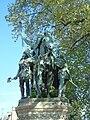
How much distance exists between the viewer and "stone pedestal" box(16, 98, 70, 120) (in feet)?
39.9

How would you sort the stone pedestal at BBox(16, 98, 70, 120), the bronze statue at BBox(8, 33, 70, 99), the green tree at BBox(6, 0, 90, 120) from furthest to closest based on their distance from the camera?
the green tree at BBox(6, 0, 90, 120) < the bronze statue at BBox(8, 33, 70, 99) < the stone pedestal at BBox(16, 98, 70, 120)

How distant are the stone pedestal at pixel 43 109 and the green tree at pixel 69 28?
15.3 ft

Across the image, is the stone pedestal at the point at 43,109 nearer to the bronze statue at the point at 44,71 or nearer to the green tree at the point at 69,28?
the bronze statue at the point at 44,71

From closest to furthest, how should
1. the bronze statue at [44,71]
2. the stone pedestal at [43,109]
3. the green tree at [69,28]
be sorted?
the stone pedestal at [43,109]
the bronze statue at [44,71]
the green tree at [69,28]

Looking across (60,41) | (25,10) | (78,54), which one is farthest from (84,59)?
(25,10)

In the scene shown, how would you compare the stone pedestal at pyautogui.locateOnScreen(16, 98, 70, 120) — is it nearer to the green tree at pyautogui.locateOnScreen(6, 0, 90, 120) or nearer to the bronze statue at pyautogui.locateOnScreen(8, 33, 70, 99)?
the bronze statue at pyautogui.locateOnScreen(8, 33, 70, 99)

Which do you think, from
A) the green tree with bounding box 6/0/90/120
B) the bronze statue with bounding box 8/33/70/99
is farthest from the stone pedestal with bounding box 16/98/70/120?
the green tree with bounding box 6/0/90/120

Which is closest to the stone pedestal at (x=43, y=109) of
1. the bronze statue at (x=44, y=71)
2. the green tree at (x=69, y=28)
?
the bronze statue at (x=44, y=71)

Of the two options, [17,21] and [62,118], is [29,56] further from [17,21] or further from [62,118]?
[17,21]

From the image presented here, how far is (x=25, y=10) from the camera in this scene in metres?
21.2

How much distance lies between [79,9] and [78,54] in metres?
5.79

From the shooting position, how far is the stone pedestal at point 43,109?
12172 mm

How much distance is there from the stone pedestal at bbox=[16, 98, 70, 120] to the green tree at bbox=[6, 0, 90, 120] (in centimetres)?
468

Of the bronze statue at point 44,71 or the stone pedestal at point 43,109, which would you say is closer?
the stone pedestal at point 43,109
